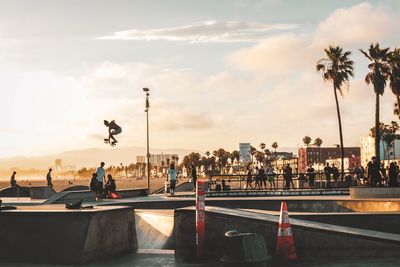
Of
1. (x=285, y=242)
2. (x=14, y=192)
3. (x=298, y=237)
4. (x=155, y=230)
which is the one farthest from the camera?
(x=14, y=192)

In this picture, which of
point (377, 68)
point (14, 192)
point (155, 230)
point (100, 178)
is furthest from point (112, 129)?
point (377, 68)

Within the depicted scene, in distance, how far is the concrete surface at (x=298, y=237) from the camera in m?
10.5

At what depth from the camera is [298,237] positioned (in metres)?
10.7

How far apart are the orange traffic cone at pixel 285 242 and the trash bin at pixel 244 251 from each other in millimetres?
656

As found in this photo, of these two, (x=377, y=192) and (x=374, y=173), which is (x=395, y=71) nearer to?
(x=374, y=173)

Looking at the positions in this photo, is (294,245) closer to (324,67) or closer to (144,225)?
(144,225)

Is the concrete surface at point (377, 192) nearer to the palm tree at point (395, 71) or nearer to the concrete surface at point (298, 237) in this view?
the concrete surface at point (298, 237)

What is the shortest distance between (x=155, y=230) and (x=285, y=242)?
4.03 meters

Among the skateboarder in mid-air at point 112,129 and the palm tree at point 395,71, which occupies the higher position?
the palm tree at point 395,71

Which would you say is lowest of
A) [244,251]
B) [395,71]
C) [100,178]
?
[244,251]

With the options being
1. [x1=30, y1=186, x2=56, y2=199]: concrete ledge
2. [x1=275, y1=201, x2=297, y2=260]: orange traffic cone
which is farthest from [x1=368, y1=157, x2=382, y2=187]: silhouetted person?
[x1=30, y1=186, x2=56, y2=199]: concrete ledge

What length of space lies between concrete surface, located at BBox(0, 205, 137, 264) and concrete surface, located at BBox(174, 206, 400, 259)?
1502 millimetres

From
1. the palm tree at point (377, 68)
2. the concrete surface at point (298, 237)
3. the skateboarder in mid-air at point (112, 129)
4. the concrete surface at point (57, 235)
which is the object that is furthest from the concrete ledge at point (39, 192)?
the palm tree at point (377, 68)

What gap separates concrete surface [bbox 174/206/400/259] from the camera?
10.5m
